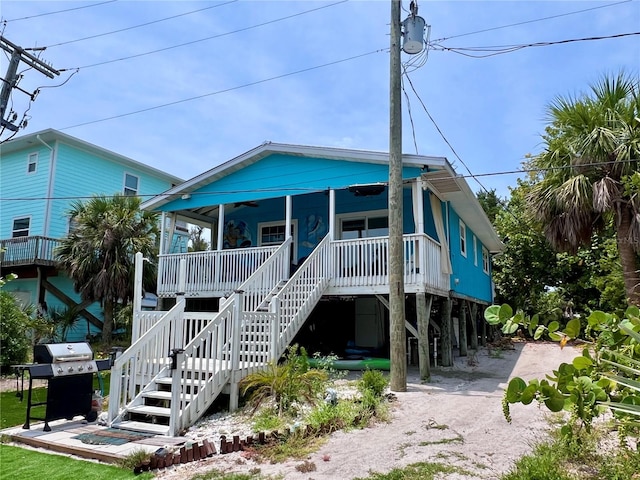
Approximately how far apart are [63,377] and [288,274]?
5741 millimetres

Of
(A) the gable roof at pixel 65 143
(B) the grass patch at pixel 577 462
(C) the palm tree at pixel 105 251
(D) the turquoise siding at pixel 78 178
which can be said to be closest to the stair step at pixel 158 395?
(B) the grass patch at pixel 577 462

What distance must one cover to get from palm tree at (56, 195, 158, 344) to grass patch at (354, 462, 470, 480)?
14.0 m

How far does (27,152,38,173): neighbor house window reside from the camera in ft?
66.9

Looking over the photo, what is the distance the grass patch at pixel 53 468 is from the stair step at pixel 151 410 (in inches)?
50.6

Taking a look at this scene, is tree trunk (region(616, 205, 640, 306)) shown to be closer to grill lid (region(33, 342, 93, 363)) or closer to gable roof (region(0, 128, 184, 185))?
grill lid (region(33, 342, 93, 363))

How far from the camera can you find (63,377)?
6660 millimetres

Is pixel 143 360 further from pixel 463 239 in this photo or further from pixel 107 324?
pixel 463 239

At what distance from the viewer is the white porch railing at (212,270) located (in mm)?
12258

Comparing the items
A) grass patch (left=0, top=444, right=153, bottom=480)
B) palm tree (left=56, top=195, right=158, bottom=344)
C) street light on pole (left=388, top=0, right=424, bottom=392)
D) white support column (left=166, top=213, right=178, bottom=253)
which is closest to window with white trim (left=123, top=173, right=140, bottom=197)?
palm tree (left=56, top=195, right=158, bottom=344)

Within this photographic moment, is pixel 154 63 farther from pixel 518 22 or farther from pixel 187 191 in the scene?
pixel 518 22

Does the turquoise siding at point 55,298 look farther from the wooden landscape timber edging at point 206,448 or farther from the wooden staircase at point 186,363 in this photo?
the wooden landscape timber edging at point 206,448

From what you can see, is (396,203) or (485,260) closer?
(396,203)

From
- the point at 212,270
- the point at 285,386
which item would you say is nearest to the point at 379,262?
the point at 285,386

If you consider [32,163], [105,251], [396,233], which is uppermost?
[32,163]
